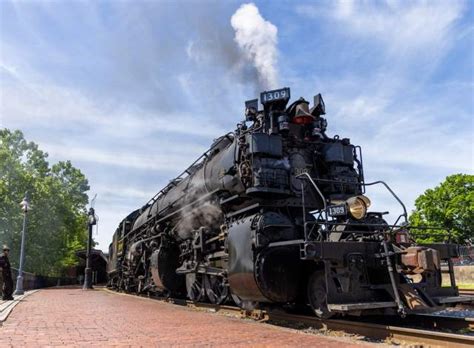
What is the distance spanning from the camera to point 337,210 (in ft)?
21.7

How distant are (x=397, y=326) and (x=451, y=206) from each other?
38011 millimetres

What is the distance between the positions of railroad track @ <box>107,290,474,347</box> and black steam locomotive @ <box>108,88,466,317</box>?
229 millimetres

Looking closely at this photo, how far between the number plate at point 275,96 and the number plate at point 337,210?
2315 mm

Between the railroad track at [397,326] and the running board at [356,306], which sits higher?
the running board at [356,306]

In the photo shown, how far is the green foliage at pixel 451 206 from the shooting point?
3862 centimetres

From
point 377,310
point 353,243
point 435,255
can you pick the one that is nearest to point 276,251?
point 353,243

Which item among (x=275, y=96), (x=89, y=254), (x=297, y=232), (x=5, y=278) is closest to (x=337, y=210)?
(x=297, y=232)

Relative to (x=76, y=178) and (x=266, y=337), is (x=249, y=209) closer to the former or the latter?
(x=266, y=337)

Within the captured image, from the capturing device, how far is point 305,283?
23.5 feet

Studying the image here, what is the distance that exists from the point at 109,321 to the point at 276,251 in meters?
3.19

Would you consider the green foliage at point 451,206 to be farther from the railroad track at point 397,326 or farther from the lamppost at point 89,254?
the railroad track at point 397,326

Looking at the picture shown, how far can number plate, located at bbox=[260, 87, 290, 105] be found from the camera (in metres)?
7.85

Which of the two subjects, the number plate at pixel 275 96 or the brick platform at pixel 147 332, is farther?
the number plate at pixel 275 96

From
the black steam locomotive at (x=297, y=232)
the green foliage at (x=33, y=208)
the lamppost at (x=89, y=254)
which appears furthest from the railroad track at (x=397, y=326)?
the green foliage at (x=33, y=208)
